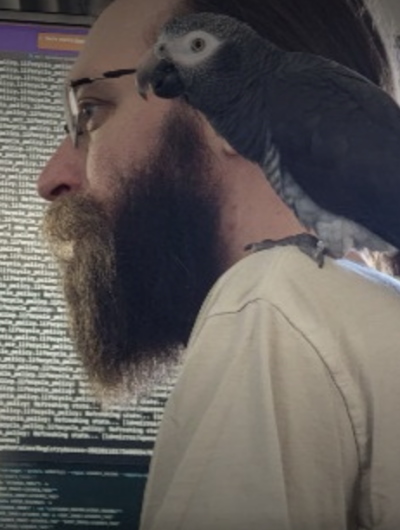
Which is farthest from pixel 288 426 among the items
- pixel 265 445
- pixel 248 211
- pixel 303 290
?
pixel 248 211

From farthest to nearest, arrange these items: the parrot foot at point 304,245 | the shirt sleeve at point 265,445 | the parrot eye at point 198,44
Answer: the parrot eye at point 198,44, the parrot foot at point 304,245, the shirt sleeve at point 265,445

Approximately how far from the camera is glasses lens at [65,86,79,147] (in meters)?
1.27

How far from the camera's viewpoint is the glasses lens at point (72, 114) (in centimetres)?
127

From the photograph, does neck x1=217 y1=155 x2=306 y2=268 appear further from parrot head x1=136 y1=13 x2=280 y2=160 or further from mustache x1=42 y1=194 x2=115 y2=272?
mustache x1=42 y1=194 x2=115 y2=272

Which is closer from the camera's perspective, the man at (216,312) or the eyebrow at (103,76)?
the man at (216,312)

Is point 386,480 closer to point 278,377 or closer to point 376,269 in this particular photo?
point 278,377

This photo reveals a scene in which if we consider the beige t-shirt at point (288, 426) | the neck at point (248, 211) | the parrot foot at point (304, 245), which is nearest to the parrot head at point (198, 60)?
the neck at point (248, 211)

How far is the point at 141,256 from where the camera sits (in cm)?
125

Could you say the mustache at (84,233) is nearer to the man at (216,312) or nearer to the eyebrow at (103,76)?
the man at (216,312)

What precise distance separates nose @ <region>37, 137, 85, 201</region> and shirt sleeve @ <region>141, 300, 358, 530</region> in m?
0.38

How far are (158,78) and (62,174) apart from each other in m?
0.19

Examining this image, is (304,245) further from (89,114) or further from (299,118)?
(89,114)

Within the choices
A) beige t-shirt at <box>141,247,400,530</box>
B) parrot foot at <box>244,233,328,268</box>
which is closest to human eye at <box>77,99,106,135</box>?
parrot foot at <box>244,233,328,268</box>

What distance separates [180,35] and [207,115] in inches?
4.5
